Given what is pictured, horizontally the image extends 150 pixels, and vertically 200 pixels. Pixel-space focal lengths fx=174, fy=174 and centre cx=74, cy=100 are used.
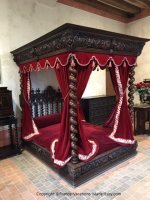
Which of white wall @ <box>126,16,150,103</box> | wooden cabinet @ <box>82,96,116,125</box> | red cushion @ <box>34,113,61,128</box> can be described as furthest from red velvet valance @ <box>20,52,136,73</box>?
white wall @ <box>126,16,150,103</box>

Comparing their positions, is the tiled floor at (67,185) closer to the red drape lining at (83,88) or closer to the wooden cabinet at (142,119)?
the red drape lining at (83,88)

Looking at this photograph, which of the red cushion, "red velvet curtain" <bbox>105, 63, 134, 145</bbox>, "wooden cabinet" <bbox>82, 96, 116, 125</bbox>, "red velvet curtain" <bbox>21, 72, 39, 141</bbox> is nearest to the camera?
"red velvet curtain" <bbox>105, 63, 134, 145</bbox>

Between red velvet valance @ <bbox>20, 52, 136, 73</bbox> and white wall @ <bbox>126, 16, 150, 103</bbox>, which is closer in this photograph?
red velvet valance @ <bbox>20, 52, 136, 73</bbox>

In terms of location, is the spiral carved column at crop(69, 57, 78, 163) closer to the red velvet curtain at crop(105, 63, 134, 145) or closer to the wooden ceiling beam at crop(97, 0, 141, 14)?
the red velvet curtain at crop(105, 63, 134, 145)

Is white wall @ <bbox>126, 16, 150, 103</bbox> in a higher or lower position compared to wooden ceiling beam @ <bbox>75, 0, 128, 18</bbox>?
lower

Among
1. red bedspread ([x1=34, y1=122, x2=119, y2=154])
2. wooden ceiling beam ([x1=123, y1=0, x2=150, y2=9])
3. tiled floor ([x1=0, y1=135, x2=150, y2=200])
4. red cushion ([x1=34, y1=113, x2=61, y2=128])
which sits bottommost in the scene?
tiled floor ([x1=0, y1=135, x2=150, y2=200])

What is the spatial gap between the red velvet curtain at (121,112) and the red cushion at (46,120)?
1489 millimetres

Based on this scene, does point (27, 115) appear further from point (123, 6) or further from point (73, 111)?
point (123, 6)

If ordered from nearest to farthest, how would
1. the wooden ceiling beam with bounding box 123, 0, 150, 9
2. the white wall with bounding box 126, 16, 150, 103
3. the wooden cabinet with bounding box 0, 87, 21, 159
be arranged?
the wooden cabinet with bounding box 0, 87, 21, 159 → the wooden ceiling beam with bounding box 123, 0, 150, 9 → the white wall with bounding box 126, 16, 150, 103

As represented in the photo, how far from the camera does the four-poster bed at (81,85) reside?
241cm

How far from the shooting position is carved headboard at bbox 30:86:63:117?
13.8ft

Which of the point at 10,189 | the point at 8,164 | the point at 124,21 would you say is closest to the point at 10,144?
the point at 8,164

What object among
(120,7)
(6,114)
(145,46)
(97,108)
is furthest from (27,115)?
(145,46)

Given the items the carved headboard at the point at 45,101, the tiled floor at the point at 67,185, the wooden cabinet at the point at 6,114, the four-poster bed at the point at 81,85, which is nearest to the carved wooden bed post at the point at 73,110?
the four-poster bed at the point at 81,85
